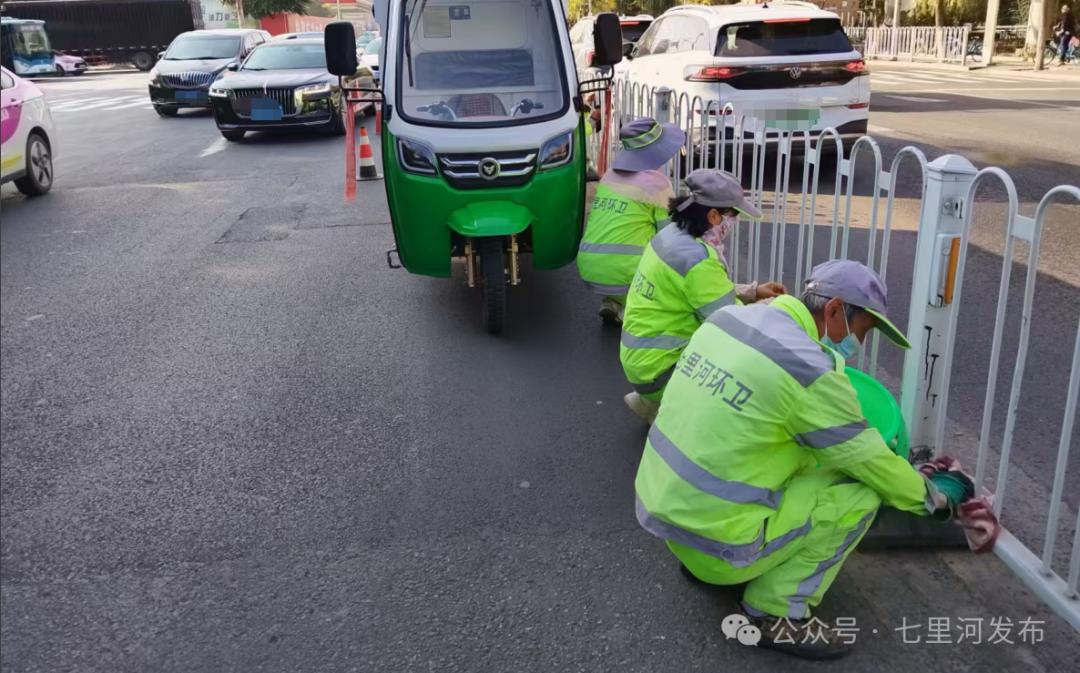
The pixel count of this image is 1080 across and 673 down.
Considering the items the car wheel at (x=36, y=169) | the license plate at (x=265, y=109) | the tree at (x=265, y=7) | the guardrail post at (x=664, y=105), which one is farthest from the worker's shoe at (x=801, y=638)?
the tree at (x=265, y=7)

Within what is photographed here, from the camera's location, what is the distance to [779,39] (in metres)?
10.0

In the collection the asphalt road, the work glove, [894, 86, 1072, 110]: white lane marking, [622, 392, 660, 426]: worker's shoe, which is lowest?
[894, 86, 1072, 110]: white lane marking

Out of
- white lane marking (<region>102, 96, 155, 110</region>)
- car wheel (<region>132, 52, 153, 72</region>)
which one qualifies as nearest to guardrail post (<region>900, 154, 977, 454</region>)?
white lane marking (<region>102, 96, 155, 110</region>)

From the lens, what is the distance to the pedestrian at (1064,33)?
97.1 ft

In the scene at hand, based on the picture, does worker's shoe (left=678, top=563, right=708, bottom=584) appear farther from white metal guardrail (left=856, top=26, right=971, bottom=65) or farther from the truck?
the truck

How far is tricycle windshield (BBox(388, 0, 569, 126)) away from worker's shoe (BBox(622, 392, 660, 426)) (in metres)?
2.34

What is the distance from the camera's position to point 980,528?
329 centimetres

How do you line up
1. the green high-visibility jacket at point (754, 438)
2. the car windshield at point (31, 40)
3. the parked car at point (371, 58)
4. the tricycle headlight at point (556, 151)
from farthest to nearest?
the car windshield at point (31, 40) < the parked car at point (371, 58) < the tricycle headlight at point (556, 151) < the green high-visibility jacket at point (754, 438)

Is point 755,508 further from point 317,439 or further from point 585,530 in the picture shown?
point 317,439

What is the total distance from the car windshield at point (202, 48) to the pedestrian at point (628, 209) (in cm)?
1640

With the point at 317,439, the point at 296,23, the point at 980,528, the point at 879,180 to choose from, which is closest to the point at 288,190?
the point at 317,439

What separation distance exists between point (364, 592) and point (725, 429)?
140 cm

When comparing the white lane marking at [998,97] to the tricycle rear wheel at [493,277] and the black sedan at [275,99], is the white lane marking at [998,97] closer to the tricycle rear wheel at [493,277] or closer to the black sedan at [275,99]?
the black sedan at [275,99]

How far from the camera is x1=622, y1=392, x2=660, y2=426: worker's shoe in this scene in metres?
4.34
